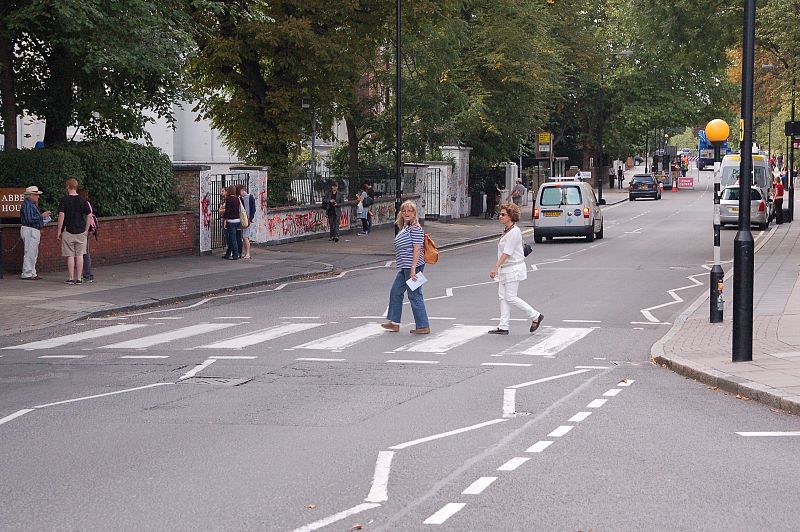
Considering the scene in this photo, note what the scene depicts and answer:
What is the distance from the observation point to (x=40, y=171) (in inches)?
976

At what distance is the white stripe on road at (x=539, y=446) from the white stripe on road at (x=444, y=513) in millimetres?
1679

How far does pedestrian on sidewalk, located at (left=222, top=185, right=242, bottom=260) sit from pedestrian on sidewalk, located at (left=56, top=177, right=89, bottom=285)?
258 inches

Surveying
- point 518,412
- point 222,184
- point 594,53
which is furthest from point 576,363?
point 594,53

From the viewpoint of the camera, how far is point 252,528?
6500 millimetres

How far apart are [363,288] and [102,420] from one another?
13180 millimetres

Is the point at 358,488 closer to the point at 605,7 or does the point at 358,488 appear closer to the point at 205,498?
the point at 205,498

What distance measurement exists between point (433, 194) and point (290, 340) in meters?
34.1

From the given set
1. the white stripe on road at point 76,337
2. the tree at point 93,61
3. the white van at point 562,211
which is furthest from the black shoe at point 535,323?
the white van at point 562,211

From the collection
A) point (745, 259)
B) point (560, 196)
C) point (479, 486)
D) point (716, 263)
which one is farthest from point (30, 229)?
point (560, 196)

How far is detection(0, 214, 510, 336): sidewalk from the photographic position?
1844 centimetres

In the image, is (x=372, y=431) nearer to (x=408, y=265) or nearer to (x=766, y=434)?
(x=766, y=434)

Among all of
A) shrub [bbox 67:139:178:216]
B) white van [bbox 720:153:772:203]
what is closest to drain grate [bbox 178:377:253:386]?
shrub [bbox 67:139:178:216]

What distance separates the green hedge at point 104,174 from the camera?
24.7 meters

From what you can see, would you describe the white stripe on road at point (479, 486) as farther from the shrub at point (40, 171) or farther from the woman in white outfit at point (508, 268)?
the shrub at point (40, 171)
